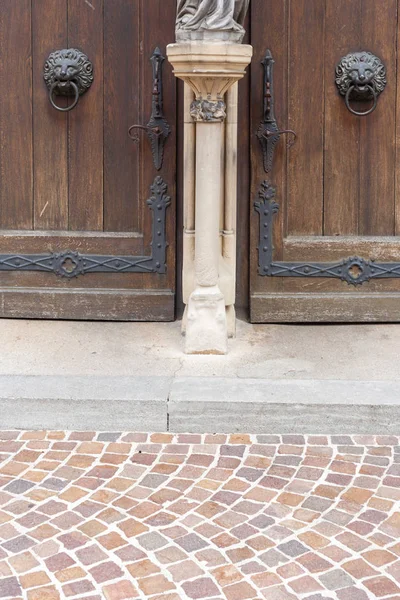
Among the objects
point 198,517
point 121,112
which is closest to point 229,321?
point 121,112

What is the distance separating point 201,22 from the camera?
474 cm

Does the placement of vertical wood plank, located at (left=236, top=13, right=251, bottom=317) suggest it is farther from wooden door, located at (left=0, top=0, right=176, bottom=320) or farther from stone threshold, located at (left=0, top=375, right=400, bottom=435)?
stone threshold, located at (left=0, top=375, right=400, bottom=435)

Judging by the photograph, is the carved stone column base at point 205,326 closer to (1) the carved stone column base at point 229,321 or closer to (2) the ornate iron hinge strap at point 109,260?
(1) the carved stone column base at point 229,321

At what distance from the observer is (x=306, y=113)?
555 cm

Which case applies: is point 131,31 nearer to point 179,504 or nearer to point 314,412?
point 314,412

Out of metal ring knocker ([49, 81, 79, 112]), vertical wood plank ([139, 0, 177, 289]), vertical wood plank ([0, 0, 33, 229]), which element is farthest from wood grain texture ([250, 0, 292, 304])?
vertical wood plank ([0, 0, 33, 229])

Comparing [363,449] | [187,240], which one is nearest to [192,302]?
[187,240]

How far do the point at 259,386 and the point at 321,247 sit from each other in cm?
138

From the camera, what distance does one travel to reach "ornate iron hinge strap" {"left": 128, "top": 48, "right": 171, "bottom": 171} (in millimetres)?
5438

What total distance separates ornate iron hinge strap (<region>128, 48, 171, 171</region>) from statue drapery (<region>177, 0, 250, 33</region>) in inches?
24.3

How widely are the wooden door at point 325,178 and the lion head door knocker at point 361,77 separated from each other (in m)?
0.04

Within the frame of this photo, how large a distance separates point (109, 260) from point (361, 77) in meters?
1.72

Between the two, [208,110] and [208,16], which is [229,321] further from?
[208,16]

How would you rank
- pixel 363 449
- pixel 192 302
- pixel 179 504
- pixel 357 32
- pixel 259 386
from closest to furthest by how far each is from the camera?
1. pixel 179 504
2. pixel 363 449
3. pixel 259 386
4. pixel 192 302
5. pixel 357 32
